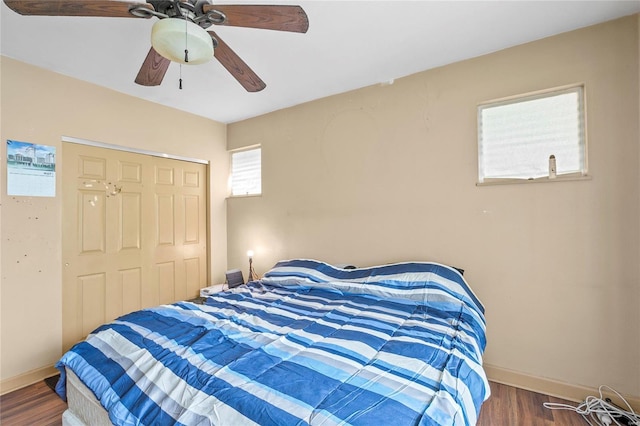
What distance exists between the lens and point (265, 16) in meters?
1.38

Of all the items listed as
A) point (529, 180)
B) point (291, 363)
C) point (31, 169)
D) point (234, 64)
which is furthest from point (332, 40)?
point (31, 169)

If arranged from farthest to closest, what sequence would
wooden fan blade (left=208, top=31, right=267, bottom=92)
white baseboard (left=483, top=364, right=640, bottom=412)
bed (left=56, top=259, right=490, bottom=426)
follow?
white baseboard (left=483, top=364, right=640, bottom=412), wooden fan blade (left=208, top=31, right=267, bottom=92), bed (left=56, top=259, right=490, bottom=426)

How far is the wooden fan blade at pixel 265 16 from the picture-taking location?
1329mm

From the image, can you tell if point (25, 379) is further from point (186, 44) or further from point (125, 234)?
point (186, 44)

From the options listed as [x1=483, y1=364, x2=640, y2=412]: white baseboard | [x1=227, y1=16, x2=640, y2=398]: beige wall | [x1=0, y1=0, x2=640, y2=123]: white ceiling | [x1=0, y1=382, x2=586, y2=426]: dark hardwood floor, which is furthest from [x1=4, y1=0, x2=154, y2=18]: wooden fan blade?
[x1=483, y1=364, x2=640, y2=412]: white baseboard

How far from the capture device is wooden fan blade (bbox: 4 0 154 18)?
1220 millimetres

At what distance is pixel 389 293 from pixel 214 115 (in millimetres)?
2880

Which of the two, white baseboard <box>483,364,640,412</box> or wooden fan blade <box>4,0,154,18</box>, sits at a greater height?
wooden fan blade <box>4,0,154,18</box>

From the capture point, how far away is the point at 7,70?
226cm

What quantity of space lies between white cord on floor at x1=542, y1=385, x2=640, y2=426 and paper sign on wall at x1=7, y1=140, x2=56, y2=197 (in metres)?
4.05

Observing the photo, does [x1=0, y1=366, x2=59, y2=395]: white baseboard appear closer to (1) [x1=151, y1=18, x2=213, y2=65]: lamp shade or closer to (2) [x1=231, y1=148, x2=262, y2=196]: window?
(2) [x1=231, y1=148, x2=262, y2=196]: window

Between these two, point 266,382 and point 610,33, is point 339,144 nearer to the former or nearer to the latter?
point 610,33

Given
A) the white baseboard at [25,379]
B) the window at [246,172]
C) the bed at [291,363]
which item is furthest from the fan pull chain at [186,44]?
the white baseboard at [25,379]

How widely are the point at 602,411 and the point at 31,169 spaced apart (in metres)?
4.34
